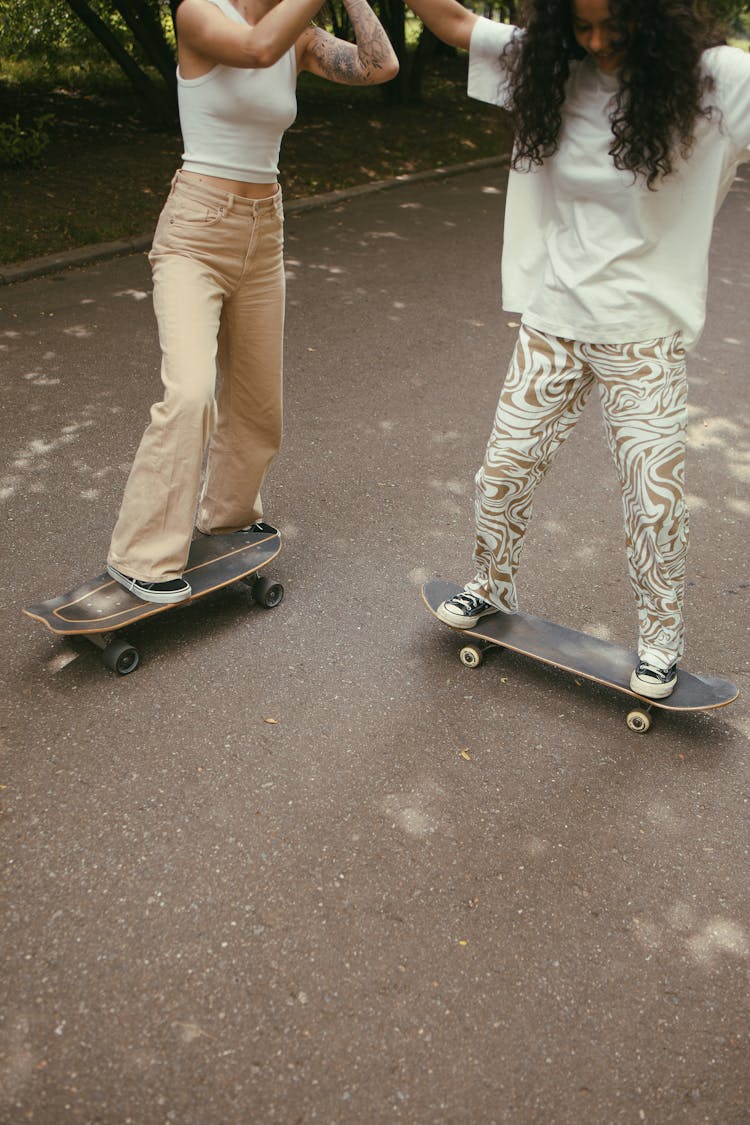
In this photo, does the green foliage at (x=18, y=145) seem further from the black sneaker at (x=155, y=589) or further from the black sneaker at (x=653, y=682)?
the black sneaker at (x=653, y=682)

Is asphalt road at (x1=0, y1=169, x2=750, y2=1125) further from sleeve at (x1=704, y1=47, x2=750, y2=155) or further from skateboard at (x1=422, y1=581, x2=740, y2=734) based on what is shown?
sleeve at (x1=704, y1=47, x2=750, y2=155)

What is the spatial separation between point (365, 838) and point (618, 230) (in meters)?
1.94

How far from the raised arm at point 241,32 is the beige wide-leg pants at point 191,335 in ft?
1.46

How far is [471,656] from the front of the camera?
3.80 m

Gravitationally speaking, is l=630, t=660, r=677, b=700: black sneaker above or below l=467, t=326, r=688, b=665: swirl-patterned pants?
below

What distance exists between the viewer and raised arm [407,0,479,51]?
9.74 ft

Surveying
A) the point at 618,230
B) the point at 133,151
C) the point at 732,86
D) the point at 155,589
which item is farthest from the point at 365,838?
the point at 133,151

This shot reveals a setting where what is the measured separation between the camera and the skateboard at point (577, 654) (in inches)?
137

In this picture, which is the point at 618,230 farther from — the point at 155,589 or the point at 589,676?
the point at 155,589

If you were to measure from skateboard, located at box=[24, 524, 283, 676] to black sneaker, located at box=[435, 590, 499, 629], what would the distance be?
0.74 metres

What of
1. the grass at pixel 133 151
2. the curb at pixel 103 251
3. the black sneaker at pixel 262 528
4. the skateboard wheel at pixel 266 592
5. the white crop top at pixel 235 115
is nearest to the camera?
the white crop top at pixel 235 115

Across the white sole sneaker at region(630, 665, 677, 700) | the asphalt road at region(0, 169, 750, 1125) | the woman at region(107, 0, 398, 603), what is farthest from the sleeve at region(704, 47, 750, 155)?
the asphalt road at region(0, 169, 750, 1125)

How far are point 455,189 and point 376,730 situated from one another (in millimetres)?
9982

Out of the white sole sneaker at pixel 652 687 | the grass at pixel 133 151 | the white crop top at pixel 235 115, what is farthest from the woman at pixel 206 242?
the grass at pixel 133 151
